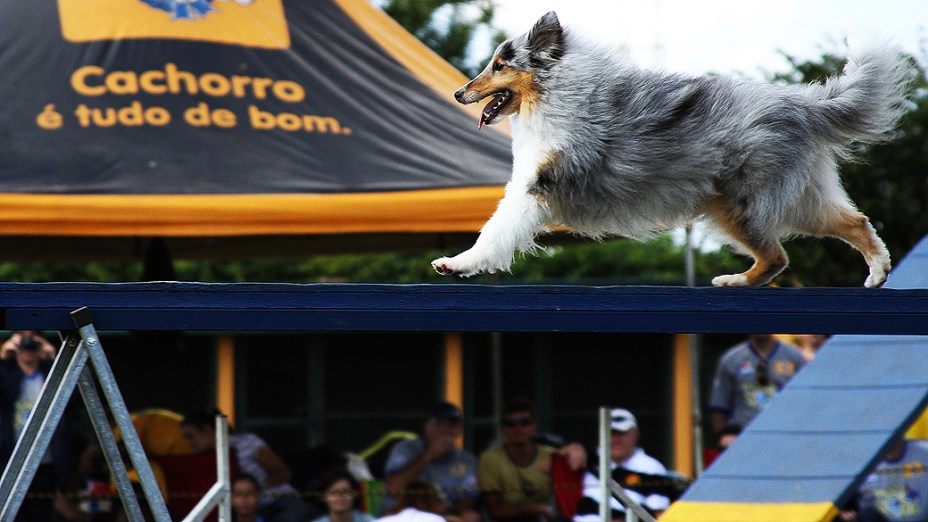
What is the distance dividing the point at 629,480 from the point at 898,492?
1.51 metres

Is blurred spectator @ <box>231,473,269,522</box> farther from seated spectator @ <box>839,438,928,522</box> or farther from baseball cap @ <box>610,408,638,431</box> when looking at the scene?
seated spectator @ <box>839,438,928,522</box>

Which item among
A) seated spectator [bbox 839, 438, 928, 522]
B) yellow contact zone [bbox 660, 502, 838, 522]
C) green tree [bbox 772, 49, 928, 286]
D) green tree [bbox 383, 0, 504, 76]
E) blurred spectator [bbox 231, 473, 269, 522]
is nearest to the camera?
yellow contact zone [bbox 660, 502, 838, 522]

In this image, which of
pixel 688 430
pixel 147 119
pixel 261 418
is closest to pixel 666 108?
pixel 147 119

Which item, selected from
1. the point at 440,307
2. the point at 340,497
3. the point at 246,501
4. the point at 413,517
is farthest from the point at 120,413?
the point at 246,501

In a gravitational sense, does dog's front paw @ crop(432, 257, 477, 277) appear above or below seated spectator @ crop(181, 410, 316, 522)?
below

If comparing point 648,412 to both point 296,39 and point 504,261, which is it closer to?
point 296,39

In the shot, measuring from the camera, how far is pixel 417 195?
465 cm

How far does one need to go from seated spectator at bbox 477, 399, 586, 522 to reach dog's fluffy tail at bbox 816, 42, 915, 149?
3459mm

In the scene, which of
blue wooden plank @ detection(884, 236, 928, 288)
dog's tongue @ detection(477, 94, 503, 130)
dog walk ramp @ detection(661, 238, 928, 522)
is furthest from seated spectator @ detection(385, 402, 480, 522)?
dog's tongue @ detection(477, 94, 503, 130)

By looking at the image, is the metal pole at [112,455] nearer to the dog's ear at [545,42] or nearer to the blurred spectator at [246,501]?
the dog's ear at [545,42]

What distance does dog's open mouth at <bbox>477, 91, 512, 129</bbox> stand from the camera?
9.37 feet

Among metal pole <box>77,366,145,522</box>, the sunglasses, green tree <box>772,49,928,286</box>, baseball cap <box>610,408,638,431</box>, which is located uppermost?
green tree <box>772,49,928,286</box>

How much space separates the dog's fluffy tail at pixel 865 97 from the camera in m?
2.92

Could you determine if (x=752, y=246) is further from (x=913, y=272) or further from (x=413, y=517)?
(x=413, y=517)
